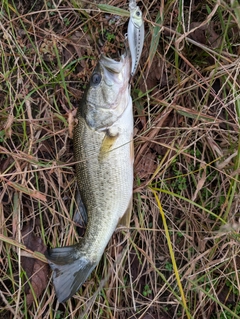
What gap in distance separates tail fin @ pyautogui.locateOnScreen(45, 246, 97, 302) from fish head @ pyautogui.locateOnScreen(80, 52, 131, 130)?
2.82 ft

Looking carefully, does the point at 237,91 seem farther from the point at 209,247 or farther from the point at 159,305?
the point at 159,305

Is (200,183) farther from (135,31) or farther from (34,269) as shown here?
(34,269)

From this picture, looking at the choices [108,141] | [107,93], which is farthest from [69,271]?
[107,93]

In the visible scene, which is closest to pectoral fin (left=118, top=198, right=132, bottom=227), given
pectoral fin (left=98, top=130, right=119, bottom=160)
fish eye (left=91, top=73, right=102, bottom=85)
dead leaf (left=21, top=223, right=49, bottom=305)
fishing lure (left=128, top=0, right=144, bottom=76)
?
pectoral fin (left=98, top=130, right=119, bottom=160)

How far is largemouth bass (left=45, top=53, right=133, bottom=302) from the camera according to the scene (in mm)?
2561

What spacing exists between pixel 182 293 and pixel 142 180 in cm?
82

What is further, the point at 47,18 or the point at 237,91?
the point at 47,18

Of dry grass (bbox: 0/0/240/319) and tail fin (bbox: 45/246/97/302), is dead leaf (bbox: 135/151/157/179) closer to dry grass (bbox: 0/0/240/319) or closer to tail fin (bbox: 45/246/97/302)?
dry grass (bbox: 0/0/240/319)

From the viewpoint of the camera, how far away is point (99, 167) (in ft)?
8.59

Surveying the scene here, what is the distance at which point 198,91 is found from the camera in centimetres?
289

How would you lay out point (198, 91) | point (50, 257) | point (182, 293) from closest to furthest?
point (182, 293)
point (50, 257)
point (198, 91)

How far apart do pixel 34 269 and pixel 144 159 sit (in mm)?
1101

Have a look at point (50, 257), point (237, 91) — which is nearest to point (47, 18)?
point (237, 91)

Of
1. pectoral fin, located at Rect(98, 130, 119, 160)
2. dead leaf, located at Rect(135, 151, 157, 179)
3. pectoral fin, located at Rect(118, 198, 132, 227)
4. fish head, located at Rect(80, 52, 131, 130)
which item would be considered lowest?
pectoral fin, located at Rect(118, 198, 132, 227)
